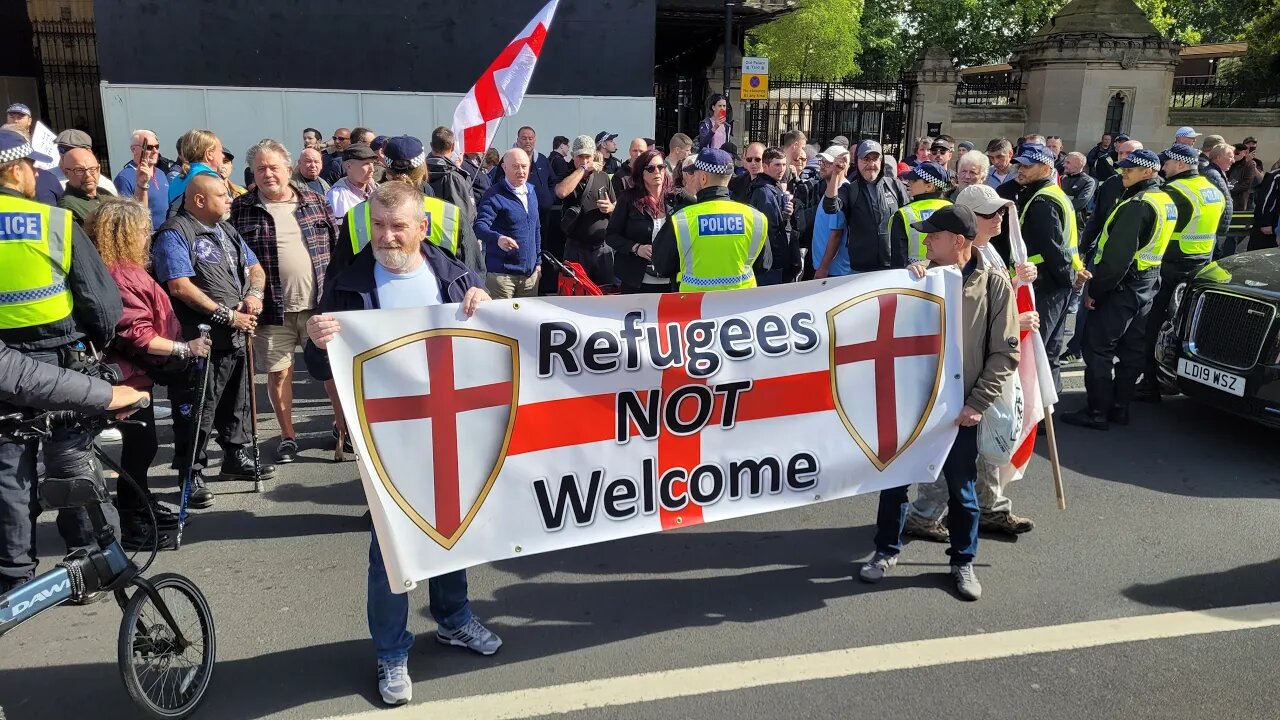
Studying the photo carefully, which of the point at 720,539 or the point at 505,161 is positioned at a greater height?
the point at 505,161

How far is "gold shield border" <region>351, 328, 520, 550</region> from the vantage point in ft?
10.5

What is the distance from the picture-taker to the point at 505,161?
7.10 meters

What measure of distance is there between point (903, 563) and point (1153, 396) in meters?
4.03

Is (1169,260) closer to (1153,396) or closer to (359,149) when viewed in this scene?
(1153,396)

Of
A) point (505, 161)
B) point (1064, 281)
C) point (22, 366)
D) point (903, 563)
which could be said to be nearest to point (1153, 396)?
point (1064, 281)

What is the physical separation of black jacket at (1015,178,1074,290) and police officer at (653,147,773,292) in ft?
6.33

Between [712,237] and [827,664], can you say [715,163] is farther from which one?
[827,664]

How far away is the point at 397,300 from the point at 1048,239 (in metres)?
4.52

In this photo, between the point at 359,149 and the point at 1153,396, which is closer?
the point at 359,149

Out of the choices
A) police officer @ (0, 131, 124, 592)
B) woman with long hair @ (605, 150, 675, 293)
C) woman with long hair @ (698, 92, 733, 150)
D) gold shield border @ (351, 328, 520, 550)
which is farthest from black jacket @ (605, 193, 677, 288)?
woman with long hair @ (698, 92, 733, 150)

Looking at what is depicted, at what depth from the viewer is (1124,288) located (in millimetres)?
6555

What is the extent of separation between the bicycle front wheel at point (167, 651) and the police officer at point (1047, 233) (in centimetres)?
516

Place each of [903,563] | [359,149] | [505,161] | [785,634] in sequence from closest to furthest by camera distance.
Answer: [785,634]
[903,563]
[359,149]
[505,161]

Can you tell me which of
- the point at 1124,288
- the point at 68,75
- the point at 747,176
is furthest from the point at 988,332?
the point at 68,75
